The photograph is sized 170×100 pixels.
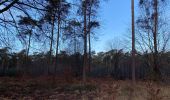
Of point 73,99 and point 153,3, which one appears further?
point 153,3

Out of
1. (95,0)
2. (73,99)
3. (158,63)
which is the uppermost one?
(95,0)

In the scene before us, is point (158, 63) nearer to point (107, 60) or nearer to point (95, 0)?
point (95, 0)

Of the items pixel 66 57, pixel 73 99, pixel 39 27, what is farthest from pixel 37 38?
pixel 66 57

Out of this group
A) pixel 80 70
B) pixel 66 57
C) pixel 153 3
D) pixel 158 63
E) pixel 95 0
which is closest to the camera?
pixel 95 0

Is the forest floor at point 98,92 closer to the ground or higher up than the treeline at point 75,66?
closer to the ground

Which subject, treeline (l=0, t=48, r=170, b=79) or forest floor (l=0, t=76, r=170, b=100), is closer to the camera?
forest floor (l=0, t=76, r=170, b=100)

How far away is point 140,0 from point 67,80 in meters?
15.4

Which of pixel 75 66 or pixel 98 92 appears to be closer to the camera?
pixel 98 92

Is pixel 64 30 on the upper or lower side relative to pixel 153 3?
lower

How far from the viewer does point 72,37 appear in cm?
1809

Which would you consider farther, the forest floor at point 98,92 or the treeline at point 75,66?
the treeline at point 75,66

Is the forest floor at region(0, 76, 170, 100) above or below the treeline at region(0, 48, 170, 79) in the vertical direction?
below

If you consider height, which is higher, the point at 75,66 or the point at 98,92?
the point at 75,66

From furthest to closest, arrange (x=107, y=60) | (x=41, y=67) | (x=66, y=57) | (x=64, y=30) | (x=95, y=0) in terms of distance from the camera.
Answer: (x=107, y=60) → (x=41, y=67) → (x=66, y=57) → (x=95, y=0) → (x=64, y=30)
